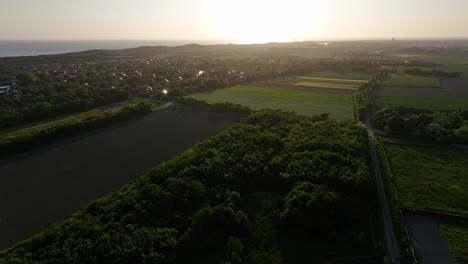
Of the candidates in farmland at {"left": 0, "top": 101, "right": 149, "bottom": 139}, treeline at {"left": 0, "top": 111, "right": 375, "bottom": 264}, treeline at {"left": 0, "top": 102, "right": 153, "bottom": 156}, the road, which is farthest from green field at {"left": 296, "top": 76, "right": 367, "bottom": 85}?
farmland at {"left": 0, "top": 101, "right": 149, "bottom": 139}

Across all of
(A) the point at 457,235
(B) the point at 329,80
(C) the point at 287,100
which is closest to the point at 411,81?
(B) the point at 329,80

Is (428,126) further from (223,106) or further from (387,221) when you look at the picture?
(223,106)

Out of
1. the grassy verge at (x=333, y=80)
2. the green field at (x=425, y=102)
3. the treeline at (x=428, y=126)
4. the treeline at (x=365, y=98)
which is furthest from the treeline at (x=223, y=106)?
the grassy verge at (x=333, y=80)

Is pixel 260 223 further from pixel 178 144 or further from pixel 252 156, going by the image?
pixel 178 144

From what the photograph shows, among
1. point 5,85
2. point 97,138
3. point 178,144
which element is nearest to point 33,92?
point 5,85

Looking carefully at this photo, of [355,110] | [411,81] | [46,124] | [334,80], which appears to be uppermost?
[334,80]

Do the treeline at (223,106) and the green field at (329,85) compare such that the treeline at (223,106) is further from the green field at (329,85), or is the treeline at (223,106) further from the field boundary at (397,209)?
the green field at (329,85)

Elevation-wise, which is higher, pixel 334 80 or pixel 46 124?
pixel 334 80
